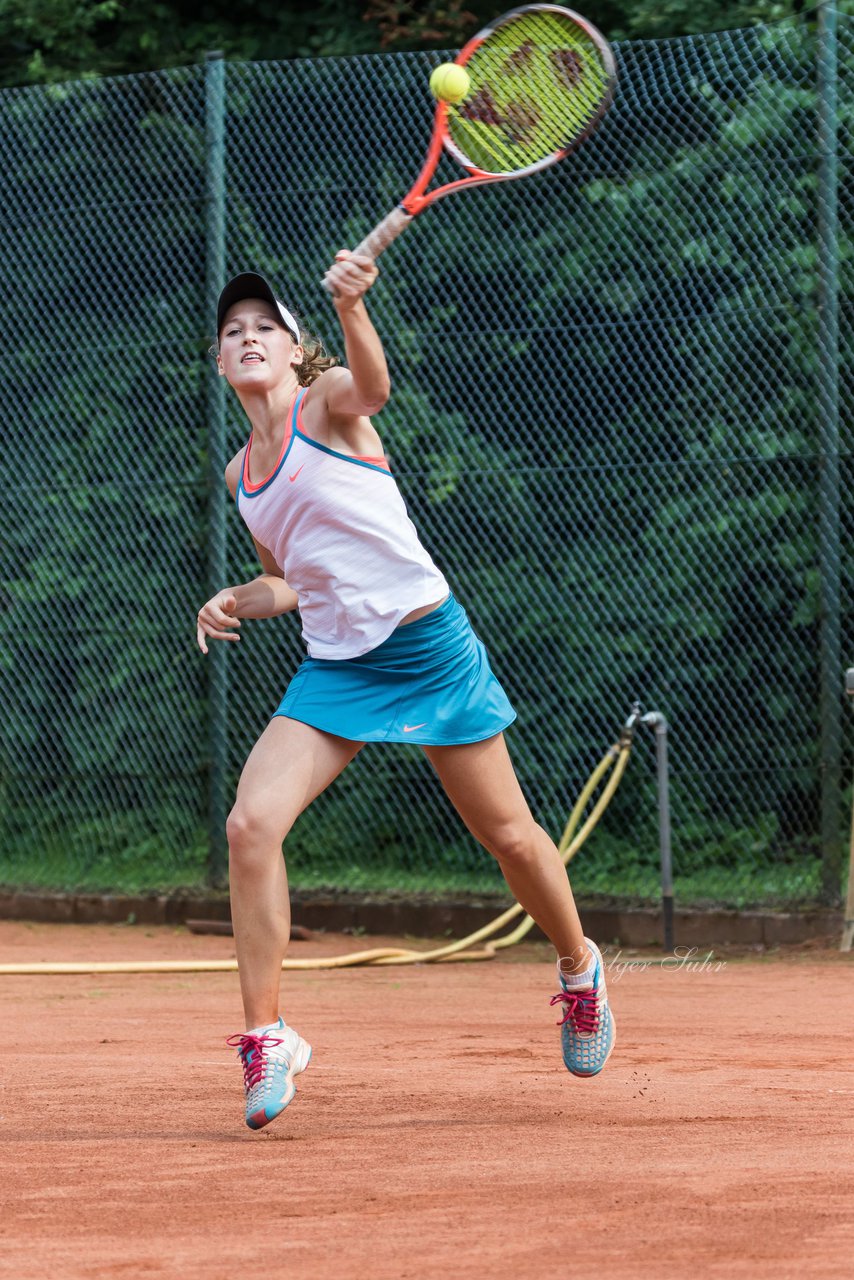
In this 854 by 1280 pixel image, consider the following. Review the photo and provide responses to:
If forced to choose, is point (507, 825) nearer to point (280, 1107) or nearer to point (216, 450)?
point (280, 1107)

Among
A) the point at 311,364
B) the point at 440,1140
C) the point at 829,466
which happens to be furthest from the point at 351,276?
the point at 829,466

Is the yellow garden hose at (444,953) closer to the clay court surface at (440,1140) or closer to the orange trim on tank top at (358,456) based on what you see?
the clay court surface at (440,1140)

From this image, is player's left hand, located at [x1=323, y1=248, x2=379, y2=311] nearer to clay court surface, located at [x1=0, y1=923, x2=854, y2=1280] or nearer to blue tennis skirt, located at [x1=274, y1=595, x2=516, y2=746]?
blue tennis skirt, located at [x1=274, y1=595, x2=516, y2=746]

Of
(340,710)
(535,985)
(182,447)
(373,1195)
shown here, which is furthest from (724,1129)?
(182,447)

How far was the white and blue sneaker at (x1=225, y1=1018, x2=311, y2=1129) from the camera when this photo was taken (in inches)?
145

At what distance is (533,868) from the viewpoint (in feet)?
13.5

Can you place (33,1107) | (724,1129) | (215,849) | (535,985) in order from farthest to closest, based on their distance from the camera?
(215,849), (535,985), (33,1107), (724,1129)

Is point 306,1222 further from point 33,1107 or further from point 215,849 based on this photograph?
point 215,849

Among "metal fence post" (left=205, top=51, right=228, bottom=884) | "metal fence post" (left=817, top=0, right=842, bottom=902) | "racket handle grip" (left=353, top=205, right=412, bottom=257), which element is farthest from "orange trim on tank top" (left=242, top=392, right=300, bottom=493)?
"metal fence post" (left=205, top=51, right=228, bottom=884)

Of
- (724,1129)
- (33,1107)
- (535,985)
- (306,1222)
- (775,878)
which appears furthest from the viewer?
(775,878)

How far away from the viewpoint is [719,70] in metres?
7.09

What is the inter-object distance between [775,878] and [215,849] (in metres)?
2.38

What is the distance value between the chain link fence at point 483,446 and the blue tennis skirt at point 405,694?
3203mm

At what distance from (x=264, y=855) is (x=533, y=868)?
2.22 feet
